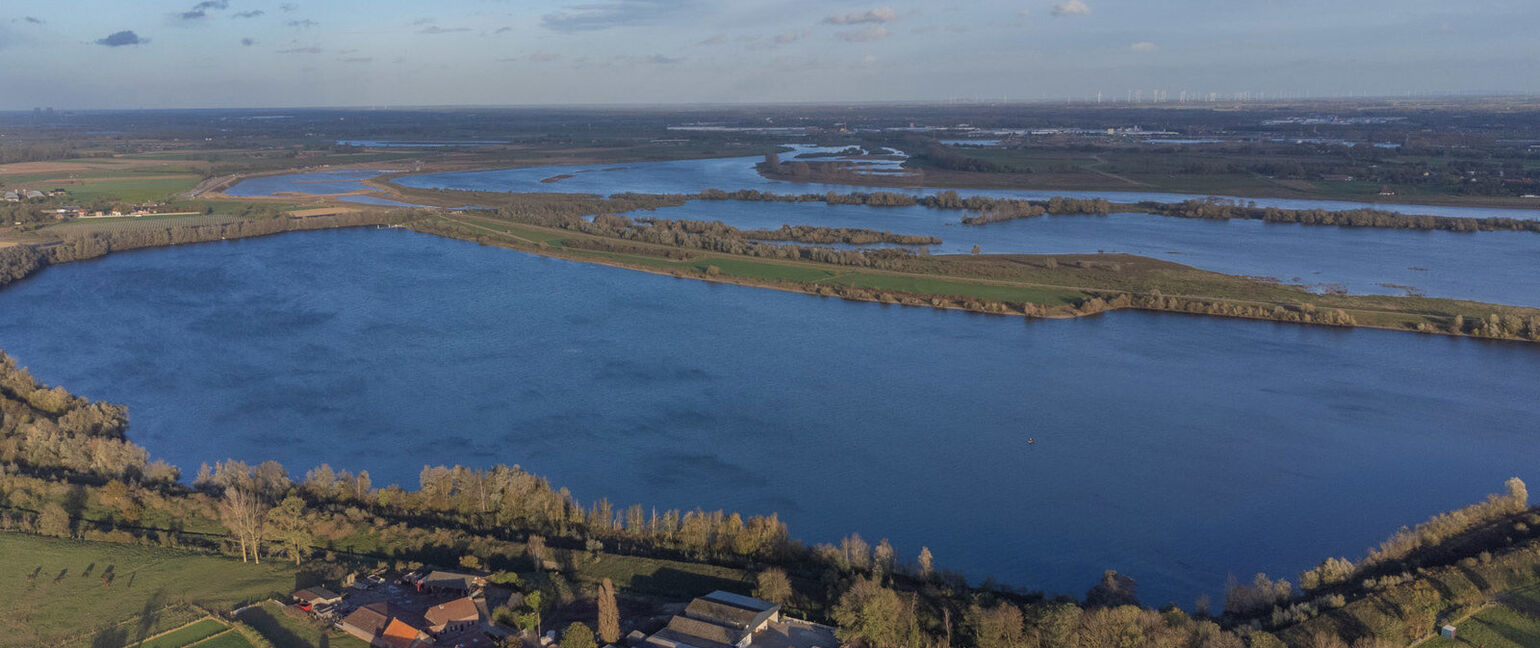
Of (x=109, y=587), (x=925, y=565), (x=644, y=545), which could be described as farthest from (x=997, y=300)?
(x=109, y=587)

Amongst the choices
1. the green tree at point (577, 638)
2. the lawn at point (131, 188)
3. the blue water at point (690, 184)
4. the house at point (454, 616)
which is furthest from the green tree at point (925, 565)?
the lawn at point (131, 188)

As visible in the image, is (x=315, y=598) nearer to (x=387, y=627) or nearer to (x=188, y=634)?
(x=188, y=634)

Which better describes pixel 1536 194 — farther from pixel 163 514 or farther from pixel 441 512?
pixel 163 514

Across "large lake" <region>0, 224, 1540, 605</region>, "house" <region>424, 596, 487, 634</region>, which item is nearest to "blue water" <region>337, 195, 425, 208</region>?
"large lake" <region>0, 224, 1540, 605</region>

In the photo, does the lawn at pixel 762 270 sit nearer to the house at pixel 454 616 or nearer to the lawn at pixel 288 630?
the house at pixel 454 616

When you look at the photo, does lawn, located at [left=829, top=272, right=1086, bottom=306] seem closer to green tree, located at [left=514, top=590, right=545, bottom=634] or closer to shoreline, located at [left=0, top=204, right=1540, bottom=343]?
shoreline, located at [left=0, top=204, right=1540, bottom=343]
